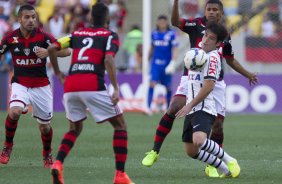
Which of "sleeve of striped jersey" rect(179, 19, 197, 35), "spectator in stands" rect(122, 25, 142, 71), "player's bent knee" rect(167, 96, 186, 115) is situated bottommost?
"spectator in stands" rect(122, 25, 142, 71)

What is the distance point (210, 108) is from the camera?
10.4m

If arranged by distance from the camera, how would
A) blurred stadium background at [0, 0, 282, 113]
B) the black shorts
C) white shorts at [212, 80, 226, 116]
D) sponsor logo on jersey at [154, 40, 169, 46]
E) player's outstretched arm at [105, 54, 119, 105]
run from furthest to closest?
blurred stadium background at [0, 0, 282, 113], sponsor logo on jersey at [154, 40, 169, 46], white shorts at [212, 80, 226, 116], the black shorts, player's outstretched arm at [105, 54, 119, 105]

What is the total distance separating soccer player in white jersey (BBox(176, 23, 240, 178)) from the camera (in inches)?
398

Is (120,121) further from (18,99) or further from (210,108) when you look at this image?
(18,99)

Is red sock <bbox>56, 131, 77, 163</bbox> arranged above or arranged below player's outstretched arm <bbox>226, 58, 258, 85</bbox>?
below

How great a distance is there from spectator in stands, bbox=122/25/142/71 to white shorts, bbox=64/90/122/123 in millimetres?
17156

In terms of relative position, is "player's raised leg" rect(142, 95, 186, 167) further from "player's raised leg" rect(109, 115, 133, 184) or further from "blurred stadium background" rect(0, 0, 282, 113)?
"blurred stadium background" rect(0, 0, 282, 113)

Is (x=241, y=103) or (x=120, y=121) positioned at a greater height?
(x=120, y=121)

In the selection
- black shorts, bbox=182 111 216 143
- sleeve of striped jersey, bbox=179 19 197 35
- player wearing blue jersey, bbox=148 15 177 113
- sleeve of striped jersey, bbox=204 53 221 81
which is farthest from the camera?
player wearing blue jersey, bbox=148 15 177 113

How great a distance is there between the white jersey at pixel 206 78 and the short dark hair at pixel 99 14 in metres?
1.49

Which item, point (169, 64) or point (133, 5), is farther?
point (133, 5)

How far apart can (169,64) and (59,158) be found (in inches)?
553

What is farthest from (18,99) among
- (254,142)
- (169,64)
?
(169,64)

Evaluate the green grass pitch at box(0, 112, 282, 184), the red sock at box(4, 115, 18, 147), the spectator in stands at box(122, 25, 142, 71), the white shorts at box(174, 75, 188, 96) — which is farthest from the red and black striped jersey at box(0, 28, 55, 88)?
the spectator in stands at box(122, 25, 142, 71)
